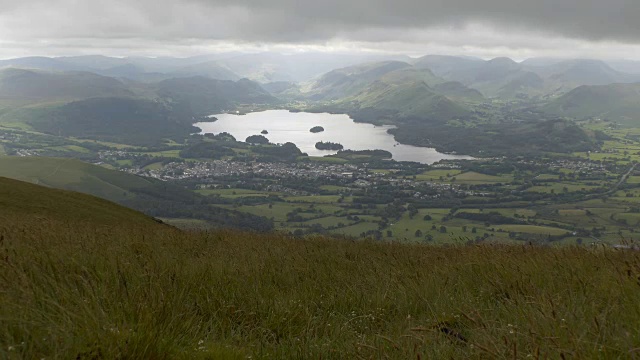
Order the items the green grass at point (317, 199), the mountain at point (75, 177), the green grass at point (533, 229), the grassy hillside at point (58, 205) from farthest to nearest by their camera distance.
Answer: the green grass at point (317, 199) → the mountain at point (75, 177) → the green grass at point (533, 229) → the grassy hillside at point (58, 205)

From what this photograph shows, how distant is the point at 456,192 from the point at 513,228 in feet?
156

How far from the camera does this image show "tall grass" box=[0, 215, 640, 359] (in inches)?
142

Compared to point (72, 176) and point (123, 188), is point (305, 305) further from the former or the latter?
point (72, 176)

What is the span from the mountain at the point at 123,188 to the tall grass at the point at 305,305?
9972 centimetres

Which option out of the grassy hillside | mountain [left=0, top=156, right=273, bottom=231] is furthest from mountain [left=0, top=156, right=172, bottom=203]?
the grassy hillside

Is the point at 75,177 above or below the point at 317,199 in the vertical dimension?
above

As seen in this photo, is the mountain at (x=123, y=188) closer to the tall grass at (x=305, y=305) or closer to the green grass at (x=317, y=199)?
the green grass at (x=317, y=199)

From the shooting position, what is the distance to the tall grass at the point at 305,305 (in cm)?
361

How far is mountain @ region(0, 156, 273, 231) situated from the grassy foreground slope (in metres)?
99.7

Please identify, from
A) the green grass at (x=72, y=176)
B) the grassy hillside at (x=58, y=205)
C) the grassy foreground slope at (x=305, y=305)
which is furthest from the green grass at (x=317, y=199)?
the grassy foreground slope at (x=305, y=305)

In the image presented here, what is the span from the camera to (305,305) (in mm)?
6211

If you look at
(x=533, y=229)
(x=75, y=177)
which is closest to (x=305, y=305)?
(x=533, y=229)

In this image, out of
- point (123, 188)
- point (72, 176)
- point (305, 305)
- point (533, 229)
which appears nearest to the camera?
point (305, 305)

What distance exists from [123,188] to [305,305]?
15341cm
